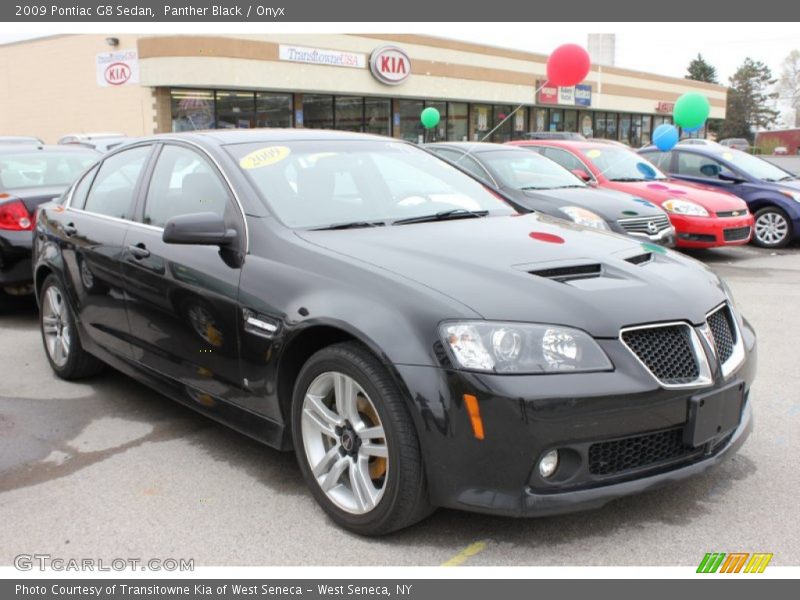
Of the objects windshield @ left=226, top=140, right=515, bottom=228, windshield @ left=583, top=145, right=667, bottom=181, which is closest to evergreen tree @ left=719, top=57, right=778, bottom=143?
windshield @ left=583, top=145, right=667, bottom=181

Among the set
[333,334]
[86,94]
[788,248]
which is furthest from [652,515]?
[86,94]

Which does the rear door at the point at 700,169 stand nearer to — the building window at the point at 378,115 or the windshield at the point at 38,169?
the windshield at the point at 38,169

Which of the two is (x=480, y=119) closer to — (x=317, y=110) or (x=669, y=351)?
(x=317, y=110)

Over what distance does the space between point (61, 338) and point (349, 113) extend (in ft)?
81.6

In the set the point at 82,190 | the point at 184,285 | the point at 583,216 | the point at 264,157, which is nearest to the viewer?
the point at 184,285

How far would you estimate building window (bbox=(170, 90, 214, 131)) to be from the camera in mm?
25141

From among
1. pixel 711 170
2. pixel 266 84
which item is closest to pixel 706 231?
pixel 711 170

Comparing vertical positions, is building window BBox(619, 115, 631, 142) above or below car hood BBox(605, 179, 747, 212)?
above

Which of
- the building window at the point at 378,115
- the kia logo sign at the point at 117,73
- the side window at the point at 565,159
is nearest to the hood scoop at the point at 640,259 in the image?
the side window at the point at 565,159

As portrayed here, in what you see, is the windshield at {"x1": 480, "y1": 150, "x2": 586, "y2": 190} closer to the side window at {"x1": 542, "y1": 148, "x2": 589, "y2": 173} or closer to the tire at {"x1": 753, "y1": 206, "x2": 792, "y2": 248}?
the side window at {"x1": 542, "y1": 148, "x2": 589, "y2": 173}

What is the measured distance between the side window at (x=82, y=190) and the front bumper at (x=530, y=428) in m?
3.31

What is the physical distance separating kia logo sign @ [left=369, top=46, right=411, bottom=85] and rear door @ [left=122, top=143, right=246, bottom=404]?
975 inches

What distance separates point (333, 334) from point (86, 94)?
28.0m

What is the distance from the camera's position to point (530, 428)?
8.93 ft
